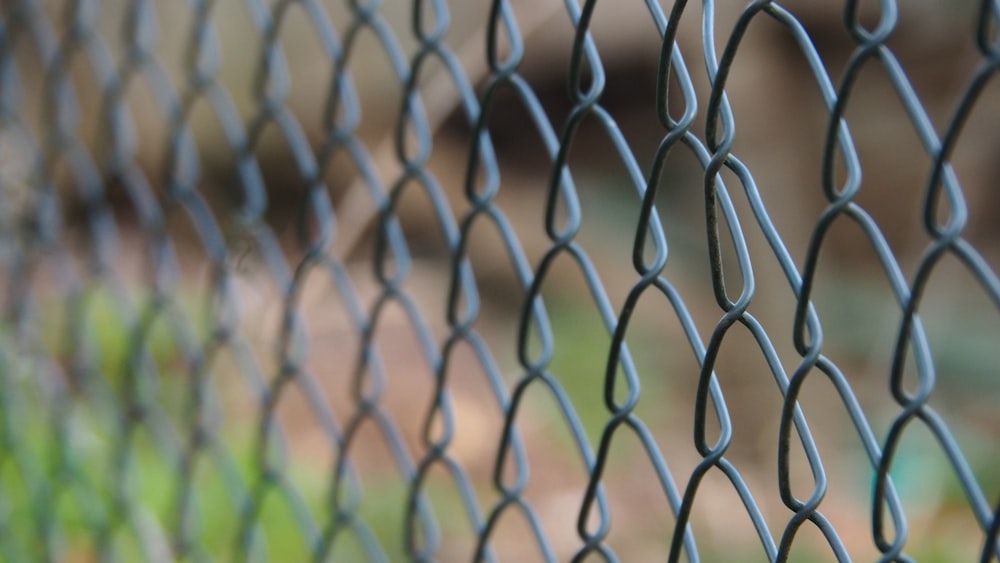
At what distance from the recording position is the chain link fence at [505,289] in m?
0.64

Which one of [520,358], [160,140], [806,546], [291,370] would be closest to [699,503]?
[806,546]

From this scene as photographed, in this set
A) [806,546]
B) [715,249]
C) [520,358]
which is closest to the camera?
[715,249]

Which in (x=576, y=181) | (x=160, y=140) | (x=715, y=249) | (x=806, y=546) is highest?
(x=160, y=140)

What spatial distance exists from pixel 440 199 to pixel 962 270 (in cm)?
175

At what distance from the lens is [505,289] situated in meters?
3.06

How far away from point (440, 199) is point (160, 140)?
2.59 meters

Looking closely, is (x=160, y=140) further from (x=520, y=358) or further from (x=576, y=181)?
(x=520, y=358)

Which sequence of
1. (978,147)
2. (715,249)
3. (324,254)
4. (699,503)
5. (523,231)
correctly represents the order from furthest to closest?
1. (523,231)
2. (978,147)
3. (699,503)
4. (324,254)
5. (715,249)

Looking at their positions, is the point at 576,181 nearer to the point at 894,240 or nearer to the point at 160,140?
the point at 894,240

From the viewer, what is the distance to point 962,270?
7.50 feet

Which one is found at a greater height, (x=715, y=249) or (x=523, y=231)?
(x=523, y=231)

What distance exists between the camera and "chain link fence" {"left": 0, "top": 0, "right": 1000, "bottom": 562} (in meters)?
0.64

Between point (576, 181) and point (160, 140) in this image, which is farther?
point (160, 140)

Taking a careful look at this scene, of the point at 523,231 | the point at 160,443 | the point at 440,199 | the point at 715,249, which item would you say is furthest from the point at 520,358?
the point at 523,231
